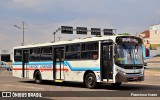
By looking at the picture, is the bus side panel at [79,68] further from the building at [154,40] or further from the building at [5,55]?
the building at [154,40]

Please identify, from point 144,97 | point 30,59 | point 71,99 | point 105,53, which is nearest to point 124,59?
point 105,53

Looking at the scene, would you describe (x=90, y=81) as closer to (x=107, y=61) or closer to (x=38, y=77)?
(x=107, y=61)

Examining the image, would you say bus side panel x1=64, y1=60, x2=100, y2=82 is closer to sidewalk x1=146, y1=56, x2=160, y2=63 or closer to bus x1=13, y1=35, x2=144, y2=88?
bus x1=13, y1=35, x2=144, y2=88

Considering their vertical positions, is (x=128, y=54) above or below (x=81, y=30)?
below

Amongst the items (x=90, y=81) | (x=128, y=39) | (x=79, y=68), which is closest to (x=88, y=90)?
(x=90, y=81)

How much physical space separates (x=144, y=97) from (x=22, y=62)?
593 inches

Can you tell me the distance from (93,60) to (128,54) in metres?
2.14

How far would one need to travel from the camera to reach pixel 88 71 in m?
21.8

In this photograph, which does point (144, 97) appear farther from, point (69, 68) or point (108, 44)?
A: point (69, 68)

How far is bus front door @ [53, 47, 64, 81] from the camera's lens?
80.1 feet

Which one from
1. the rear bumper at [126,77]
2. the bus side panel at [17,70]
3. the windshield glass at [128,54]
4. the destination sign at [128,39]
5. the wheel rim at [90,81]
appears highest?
the destination sign at [128,39]

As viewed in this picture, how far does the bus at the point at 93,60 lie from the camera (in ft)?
65.9

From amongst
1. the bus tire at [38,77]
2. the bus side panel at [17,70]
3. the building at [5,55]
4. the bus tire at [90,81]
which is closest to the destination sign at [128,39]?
the bus tire at [90,81]

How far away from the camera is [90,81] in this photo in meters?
Answer: 21.4
